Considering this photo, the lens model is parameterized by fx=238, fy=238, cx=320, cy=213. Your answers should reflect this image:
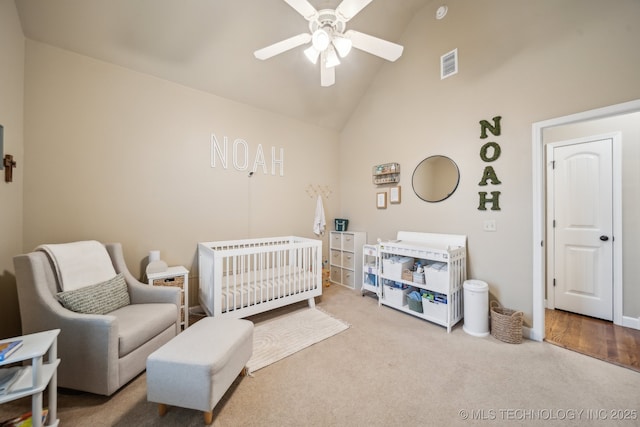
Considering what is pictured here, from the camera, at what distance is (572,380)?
1.76 metres

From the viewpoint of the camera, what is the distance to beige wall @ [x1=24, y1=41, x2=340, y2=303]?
222 cm

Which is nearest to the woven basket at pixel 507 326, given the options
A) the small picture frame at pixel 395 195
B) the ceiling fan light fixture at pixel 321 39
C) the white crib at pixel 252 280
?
the small picture frame at pixel 395 195

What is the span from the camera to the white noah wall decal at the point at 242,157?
10.4 ft

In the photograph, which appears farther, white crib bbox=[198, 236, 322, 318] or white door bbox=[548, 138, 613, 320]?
white door bbox=[548, 138, 613, 320]

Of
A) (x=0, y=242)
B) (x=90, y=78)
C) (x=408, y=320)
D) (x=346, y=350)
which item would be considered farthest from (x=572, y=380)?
(x=90, y=78)

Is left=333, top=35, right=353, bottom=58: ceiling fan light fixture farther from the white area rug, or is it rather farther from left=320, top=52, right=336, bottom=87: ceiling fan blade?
the white area rug

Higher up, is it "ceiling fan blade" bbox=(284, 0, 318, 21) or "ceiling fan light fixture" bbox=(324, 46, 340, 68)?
"ceiling fan blade" bbox=(284, 0, 318, 21)

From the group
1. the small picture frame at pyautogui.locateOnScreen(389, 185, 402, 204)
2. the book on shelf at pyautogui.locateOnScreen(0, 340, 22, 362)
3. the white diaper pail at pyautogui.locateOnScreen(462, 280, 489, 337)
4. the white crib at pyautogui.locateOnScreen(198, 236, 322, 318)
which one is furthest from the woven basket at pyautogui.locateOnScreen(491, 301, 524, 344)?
the book on shelf at pyautogui.locateOnScreen(0, 340, 22, 362)

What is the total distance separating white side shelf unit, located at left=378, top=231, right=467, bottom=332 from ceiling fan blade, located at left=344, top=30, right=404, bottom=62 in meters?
1.96

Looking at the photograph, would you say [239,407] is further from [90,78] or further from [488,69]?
[488,69]

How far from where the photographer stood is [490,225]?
2631 mm

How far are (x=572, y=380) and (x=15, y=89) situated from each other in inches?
199

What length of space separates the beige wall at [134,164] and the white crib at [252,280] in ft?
1.41
